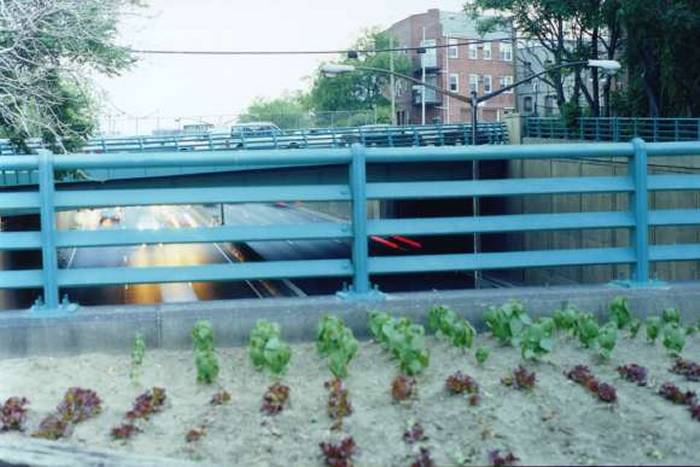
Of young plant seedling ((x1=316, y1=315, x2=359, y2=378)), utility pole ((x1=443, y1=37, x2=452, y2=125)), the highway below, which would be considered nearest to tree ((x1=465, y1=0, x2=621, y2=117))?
the highway below

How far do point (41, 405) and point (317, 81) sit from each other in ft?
347

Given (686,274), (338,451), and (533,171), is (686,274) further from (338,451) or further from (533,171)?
(338,451)

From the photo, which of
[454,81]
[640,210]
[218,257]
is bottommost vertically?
[218,257]

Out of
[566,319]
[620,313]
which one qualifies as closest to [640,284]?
[620,313]

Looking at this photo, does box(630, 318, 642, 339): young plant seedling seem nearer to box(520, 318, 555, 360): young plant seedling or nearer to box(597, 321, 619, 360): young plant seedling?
box(597, 321, 619, 360): young plant seedling

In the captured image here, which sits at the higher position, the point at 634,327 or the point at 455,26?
the point at 455,26

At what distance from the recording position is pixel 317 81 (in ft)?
359

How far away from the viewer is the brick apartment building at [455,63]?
99938mm

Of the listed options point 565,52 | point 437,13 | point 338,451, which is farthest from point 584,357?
point 437,13

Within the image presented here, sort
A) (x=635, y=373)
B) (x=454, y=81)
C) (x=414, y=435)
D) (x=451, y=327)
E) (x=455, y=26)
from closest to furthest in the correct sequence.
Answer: (x=414, y=435), (x=635, y=373), (x=451, y=327), (x=455, y=26), (x=454, y=81)

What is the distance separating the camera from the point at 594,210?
118 feet

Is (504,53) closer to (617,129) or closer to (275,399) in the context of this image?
(617,129)

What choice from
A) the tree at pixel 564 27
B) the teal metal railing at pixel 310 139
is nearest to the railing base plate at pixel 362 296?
the teal metal railing at pixel 310 139

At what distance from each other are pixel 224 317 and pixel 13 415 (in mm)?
1459
